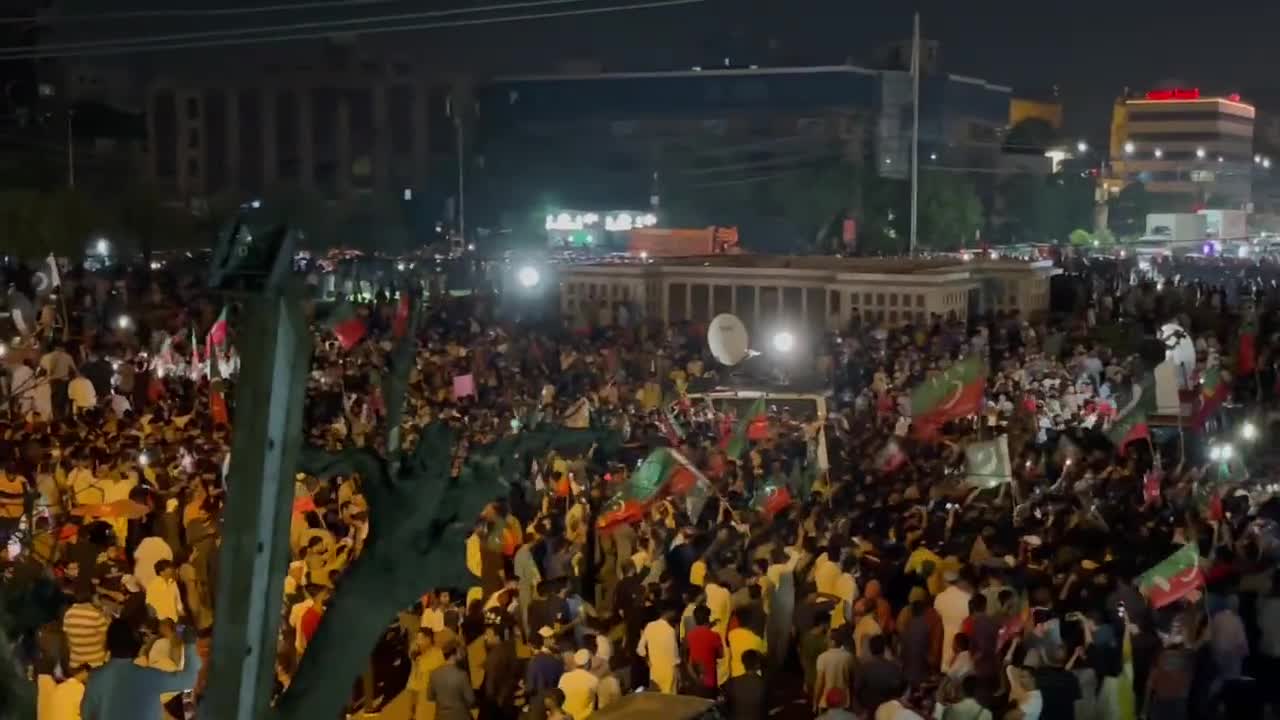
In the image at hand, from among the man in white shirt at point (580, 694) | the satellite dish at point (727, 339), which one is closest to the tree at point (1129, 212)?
the satellite dish at point (727, 339)

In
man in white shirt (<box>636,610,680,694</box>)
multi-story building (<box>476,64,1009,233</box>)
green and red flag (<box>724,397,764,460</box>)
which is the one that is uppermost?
multi-story building (<box>476,64,1009,233</box>)

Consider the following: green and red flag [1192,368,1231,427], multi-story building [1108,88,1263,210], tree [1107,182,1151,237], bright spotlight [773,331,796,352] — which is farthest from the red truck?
multi-story building [1108,88,1263,210]

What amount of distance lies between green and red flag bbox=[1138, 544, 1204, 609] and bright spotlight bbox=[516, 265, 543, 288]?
72.0ft

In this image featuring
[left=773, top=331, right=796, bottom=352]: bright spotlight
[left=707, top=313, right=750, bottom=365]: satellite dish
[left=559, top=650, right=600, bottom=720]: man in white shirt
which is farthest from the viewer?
[left=773, top=331, right=796, bottom=352]: bright spotlight

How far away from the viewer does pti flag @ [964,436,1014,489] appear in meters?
14.2

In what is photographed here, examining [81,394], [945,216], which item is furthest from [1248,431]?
[945,216]

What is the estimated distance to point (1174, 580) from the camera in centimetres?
1006

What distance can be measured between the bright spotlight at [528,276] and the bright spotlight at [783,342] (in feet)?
25.6

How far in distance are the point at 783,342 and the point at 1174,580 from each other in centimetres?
1377

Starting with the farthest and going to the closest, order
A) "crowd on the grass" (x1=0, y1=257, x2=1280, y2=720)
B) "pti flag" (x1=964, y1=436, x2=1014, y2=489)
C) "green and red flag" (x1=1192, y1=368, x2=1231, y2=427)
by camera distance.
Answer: "green and red flag" (x1=1192, y1=368, x2=1231, y2=427) → "pti flag" (x1=964, y1=436, x2=1014, y2=489) → "crowd on the grass" (x1=0, y1=257, x2=1280, y2=720)

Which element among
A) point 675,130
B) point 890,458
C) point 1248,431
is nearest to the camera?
point 890,458

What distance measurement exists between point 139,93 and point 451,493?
97.8 metres

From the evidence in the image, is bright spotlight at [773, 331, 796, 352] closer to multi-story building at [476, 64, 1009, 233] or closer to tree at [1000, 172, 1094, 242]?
multi-story building at [476, 64, 1009, 233]

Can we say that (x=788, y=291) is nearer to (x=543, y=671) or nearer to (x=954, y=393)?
(x=954, y=393)
